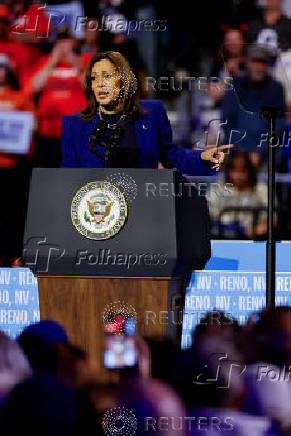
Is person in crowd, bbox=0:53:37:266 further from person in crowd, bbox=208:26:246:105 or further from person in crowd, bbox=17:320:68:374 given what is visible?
person in crowd, bbox=17:320:68:374

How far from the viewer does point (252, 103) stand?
8.00 ft

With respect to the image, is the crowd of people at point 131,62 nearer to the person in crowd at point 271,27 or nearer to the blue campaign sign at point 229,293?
the person in crowd at point 271,27

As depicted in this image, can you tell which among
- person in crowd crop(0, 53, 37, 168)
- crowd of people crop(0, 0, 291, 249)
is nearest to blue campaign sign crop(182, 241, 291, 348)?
crowd of people crop(0, 0, 291, 249)

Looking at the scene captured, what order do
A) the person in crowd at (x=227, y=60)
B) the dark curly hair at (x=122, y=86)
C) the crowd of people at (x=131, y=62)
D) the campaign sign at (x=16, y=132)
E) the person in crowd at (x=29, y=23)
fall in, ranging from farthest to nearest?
the person in crowd at (x=29, y=23), the campaign sign at (x=16, y=132), the crowd of people at (x=131, y=62), the person in crowd at (x=227, y=60), the dark curly hair at (x=122, y=86)

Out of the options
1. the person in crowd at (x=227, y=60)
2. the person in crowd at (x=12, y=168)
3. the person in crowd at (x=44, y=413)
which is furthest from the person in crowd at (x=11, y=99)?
the person in crowd at (x=44, y=413)

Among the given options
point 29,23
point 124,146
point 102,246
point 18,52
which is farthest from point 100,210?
point 29,23

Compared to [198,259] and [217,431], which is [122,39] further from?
[217,431]

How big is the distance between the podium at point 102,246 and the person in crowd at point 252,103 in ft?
1.84

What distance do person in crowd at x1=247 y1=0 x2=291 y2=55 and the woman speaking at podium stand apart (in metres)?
1.35

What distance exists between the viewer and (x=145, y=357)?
1.91m

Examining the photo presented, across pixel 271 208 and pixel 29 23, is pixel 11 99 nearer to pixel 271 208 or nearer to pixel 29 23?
pixel 29 23

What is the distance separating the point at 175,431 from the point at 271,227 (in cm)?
80

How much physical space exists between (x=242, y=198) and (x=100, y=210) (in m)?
1.49

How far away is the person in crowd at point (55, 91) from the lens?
3.32 m
